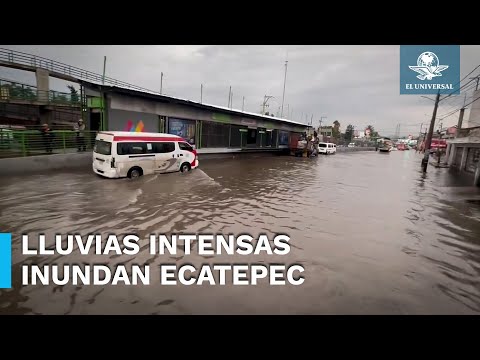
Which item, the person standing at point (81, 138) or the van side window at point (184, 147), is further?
the person standing at point (81, 138)

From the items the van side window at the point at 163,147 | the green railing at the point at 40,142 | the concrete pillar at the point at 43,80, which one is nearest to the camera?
the green railing at the point at 40,142

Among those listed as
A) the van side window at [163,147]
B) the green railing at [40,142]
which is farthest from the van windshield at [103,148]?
the green railing at [40,142]

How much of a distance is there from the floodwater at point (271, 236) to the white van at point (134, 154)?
783 millimetres

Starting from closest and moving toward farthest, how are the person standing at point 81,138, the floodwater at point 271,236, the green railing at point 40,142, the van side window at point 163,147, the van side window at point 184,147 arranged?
the floodwater at point 271,236 → the green railing at point 40,142 → the van side window at point 163,147 → the van side window at point 184,147 → the person standing at point 81,138

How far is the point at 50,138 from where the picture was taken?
13859 mm

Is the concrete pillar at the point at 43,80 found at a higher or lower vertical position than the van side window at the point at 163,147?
higher

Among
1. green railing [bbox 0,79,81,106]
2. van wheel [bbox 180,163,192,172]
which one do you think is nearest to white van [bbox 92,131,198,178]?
van wheel [bbox 180,163,192,172]

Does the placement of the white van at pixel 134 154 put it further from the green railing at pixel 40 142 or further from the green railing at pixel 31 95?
the green railing at pixel 31 95

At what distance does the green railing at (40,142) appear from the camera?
1220cm

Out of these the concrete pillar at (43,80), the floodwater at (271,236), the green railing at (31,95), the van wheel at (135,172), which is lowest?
the floodwater at (271,236)

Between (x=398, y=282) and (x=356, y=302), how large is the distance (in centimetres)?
120

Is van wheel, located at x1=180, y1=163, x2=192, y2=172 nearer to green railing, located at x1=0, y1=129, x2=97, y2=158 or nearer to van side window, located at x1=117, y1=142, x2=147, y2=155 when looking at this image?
van side window, located at x1=117, y1=142, x2=147, y2=155

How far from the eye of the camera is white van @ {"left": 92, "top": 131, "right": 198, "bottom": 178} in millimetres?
11641
